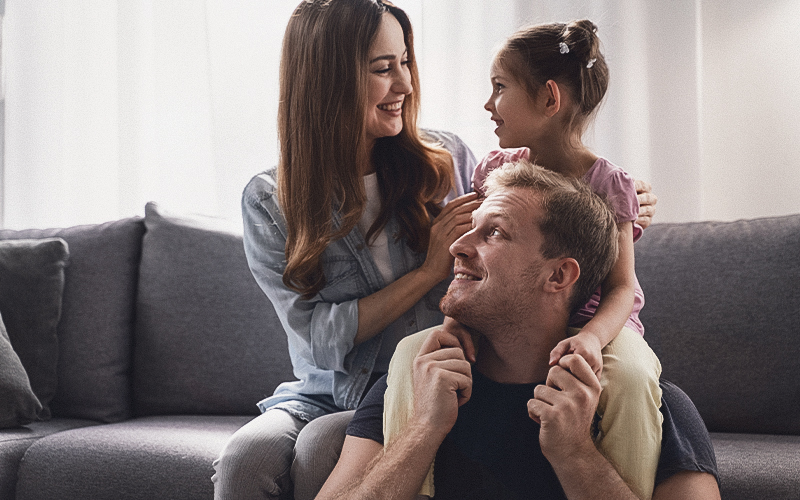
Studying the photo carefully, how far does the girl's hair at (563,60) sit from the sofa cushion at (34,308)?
165 centimetres

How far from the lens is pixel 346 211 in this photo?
183 cm

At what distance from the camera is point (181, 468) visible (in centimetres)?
187

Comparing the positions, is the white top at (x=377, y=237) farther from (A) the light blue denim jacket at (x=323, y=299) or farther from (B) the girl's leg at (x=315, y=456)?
(B) the girl's leg at (x=315, y=456)

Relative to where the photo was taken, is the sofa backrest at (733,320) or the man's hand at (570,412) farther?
the sofa backrest at (733,320)

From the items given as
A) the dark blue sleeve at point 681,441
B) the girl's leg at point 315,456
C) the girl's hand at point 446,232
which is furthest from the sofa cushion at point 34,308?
the dark blue sleeve at point 681,441

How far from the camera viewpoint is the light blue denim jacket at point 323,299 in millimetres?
1806

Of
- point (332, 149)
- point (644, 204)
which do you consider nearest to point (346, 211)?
point (332, 149)

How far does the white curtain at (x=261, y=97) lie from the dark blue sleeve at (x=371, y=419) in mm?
1158

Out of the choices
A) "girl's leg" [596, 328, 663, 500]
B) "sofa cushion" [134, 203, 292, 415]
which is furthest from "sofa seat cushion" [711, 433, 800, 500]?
"sofa cushion" [134, 203, 292, 415]

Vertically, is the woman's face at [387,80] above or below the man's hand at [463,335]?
above

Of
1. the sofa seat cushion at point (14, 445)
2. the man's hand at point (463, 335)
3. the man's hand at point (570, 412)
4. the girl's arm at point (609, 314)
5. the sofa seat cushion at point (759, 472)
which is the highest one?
the girl's arm at point (609, 314)

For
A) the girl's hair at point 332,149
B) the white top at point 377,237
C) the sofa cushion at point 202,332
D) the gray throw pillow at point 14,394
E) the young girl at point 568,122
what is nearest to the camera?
the young girl at point 568,122

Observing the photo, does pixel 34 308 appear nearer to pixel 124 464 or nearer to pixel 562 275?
pixel 124 464

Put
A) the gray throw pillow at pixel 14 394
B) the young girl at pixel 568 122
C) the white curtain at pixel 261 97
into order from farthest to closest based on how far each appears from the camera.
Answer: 1. the white curtain at pixel 261 97
2. the gray throw pillow at pixel 14 394
3. the young girl at pixel 568 122
